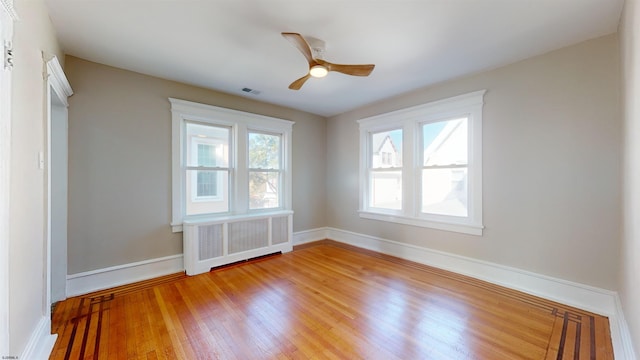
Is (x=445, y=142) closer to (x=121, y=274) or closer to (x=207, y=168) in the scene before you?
(x=207, y=168)

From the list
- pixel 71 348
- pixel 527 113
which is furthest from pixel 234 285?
pixel 527 113

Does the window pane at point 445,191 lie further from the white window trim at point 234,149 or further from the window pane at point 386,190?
the white window trim at point 234,149

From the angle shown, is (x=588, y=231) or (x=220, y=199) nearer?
(x=588, y=231)

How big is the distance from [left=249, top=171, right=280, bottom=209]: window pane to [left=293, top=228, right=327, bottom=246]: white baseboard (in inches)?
29.3

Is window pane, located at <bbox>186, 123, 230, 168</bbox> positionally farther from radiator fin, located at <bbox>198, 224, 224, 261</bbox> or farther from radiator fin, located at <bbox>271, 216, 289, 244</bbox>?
radiator fin, located at <bbox>271, 216, 289, 244</bbox>

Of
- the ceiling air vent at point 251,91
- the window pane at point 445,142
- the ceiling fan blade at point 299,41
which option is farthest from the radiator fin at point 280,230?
the ceiling fan blade at point 299,41

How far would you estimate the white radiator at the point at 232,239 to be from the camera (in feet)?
11.2

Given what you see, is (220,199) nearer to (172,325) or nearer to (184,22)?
(172,325)

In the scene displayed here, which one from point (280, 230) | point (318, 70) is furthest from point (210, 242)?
point (318, 70)

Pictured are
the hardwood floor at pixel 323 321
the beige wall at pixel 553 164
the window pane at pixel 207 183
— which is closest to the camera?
the hardwood floor at pixel 323 321

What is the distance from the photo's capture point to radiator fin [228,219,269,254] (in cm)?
381

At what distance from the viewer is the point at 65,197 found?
2705 mm

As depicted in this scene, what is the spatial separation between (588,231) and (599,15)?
194cm

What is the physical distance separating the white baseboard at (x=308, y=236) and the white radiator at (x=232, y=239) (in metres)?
0.41
